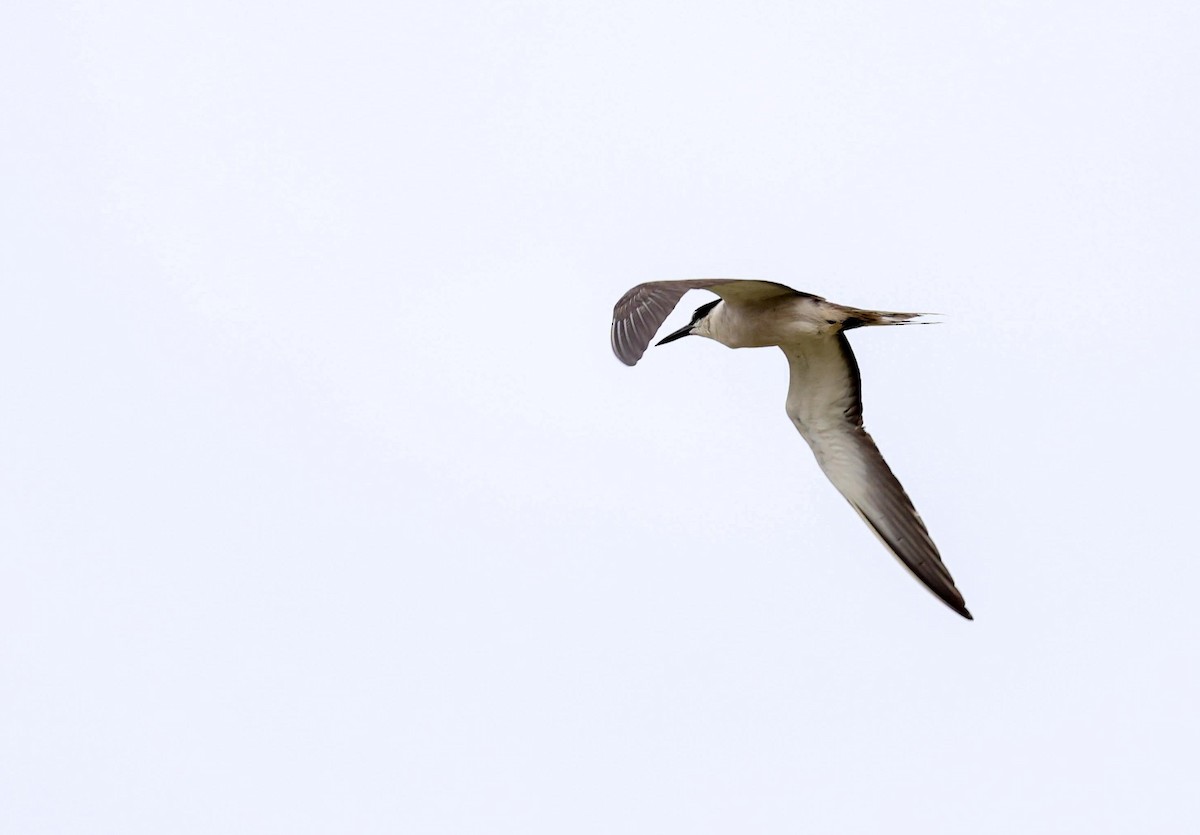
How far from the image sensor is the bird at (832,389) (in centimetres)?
1445

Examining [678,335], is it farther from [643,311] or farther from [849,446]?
[643,311]

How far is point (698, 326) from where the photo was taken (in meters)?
15.6

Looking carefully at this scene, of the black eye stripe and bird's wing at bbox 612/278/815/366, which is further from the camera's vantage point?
the black eye stripe

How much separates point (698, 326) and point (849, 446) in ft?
5.57

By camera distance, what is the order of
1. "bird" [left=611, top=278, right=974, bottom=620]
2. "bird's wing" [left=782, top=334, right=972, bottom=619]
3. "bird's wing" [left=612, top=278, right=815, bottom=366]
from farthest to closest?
"bird's wing" [left=782, top=334, right=972, bottom=619] → "bird" [left=611, top=278, right=974, bottom=620] → "bird's wing" [left=612, top=278, right=815, bottom=366]

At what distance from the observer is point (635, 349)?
37.8ft

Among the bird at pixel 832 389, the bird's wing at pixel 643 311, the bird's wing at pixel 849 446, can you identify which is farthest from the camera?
the bird's wing at pixel 849 446

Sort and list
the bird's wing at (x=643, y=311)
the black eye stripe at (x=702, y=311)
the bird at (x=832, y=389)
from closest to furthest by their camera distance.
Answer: the bird's wing at (x=643, y=311) < the bird at (x=832, y=389) < the black eye stripe at (x=702, y=311)

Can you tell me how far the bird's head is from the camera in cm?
1549

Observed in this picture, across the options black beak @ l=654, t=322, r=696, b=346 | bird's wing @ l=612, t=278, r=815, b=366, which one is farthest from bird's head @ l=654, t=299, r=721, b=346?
bird's wing @ l=612, t=278, r=815, b=366

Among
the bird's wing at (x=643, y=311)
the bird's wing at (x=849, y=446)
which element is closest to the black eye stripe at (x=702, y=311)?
the bird's wing at (x=849, y=446)

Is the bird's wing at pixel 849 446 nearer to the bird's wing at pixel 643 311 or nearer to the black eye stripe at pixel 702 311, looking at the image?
the black eye stripe at pixel 702 311

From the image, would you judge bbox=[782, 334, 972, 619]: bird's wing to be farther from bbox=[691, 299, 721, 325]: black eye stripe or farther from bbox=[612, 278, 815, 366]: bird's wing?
bbox=[612, 278, 815, 366]: bird's wing

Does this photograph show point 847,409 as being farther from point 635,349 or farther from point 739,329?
point 635,349
